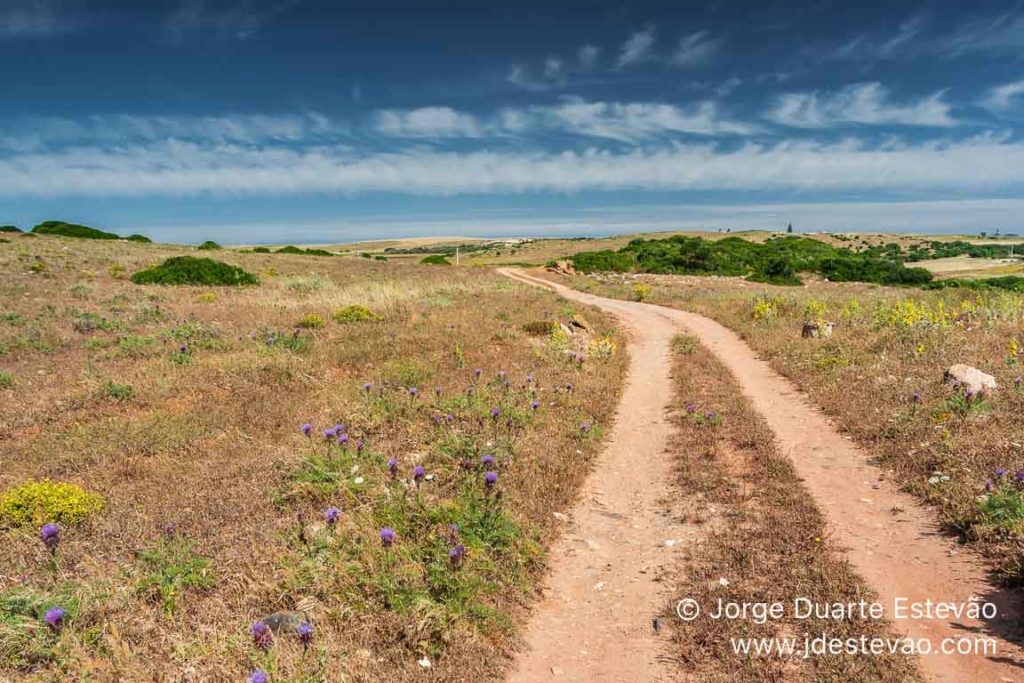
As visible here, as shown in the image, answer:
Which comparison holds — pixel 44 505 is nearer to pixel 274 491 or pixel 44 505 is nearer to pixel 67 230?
pixel 274 491

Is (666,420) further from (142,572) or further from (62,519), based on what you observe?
(62,519)

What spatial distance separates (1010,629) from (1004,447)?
11.4 ft

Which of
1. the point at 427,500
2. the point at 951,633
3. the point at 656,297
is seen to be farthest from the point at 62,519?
the point at 656,297

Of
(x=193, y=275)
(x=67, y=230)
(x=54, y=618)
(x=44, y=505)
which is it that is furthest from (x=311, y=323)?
(x=67, y=230)

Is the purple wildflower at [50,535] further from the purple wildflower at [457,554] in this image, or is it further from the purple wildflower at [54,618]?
the purple wildflower at [457,554]

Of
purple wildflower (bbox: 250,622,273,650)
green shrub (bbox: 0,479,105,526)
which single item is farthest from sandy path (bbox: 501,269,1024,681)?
green shrub (bbox: 0,479,105,526)

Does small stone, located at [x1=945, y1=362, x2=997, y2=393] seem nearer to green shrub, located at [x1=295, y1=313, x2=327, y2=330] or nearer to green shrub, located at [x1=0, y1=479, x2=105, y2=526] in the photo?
green shrub, located at [x1=0, y1=479, x2=105, y2=526]

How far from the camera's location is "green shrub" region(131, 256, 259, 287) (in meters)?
27.6

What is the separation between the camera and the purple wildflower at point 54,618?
3543mm

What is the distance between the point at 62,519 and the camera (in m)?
5.59

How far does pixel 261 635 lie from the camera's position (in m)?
3.54

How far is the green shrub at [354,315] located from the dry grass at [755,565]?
11487 millimetres

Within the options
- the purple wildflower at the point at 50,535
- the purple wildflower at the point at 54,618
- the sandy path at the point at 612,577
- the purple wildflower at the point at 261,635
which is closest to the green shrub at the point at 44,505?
the purple wildflower at the point at 50,535

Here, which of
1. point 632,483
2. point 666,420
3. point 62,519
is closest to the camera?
point 62,519
